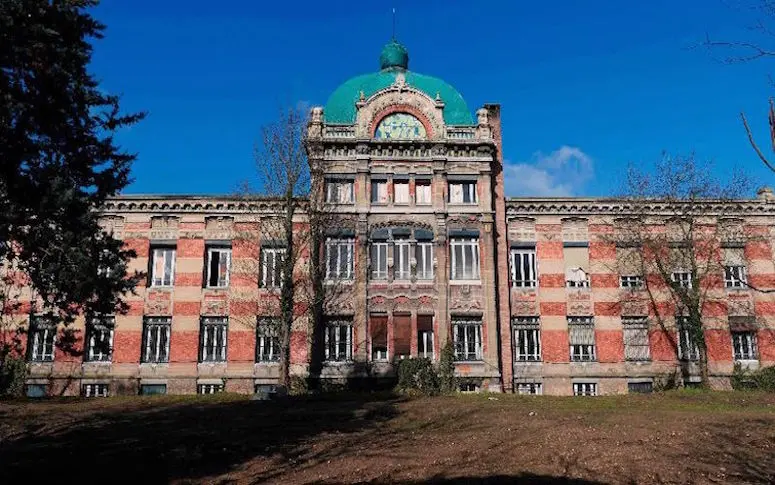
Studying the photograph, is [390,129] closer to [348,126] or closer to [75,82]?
[348,126]

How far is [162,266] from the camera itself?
33656mm

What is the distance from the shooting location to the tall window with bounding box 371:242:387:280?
32344mm

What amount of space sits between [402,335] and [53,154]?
2014 cm

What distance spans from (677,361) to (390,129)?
62.3ft

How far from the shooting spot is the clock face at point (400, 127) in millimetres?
33719

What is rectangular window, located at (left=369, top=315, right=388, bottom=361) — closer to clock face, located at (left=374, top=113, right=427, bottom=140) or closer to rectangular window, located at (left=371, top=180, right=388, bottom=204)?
rectangular window, located at (left=371, top=180, right=388, bottom=204)

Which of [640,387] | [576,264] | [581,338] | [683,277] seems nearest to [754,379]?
[640,387]

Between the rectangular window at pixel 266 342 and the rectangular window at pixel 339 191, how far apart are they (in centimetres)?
688

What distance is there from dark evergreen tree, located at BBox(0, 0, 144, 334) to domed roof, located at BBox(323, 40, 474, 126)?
20.8 meters

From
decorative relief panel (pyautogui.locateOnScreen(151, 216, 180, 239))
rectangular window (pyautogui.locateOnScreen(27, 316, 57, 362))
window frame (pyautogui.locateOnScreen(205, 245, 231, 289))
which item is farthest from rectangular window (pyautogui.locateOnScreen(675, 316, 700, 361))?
rectangular window (pyautogui.locateOnScreen(27, 316, 57, 362))

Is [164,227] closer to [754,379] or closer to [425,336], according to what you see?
[425,336]

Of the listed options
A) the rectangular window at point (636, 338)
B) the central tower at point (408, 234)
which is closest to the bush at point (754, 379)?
the rectangular window at point (636, 338)

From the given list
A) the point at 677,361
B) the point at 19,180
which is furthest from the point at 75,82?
the point at 677,361

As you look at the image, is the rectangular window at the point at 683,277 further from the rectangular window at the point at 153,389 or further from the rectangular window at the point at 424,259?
the rectangular window at the point at 153,389
